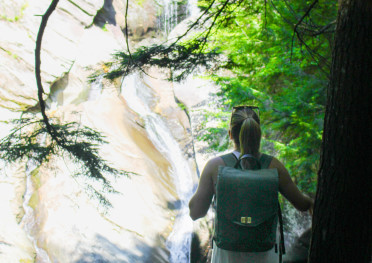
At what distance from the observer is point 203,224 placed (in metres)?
7.06

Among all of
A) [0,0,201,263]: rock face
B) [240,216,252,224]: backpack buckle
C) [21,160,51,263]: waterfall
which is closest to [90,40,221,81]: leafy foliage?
[0,0,201,263]: rock face

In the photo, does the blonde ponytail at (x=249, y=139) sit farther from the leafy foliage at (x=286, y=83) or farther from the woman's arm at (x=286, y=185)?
the leafy foliage at (x=286, y=83)

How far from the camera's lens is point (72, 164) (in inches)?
301

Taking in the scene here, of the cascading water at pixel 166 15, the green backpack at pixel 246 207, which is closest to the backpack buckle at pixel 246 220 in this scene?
the green backpack at pixel 246 207

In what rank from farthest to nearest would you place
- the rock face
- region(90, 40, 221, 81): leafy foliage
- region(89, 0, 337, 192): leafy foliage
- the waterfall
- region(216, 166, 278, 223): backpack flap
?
the rock face → the waterfall → region(89, 0, 337, 192): leafy foliage → region(90, 40, 221, 81): leafy foliage → region(216, 166, 278, 223): backpack flap

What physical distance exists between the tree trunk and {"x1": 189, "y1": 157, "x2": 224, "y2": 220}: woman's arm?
0.67 m

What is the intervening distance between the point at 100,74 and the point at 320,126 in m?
3.59

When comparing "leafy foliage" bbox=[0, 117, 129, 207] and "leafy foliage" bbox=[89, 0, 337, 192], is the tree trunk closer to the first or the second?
"leafy foliage" bbox=[0, 117, 129, 207]

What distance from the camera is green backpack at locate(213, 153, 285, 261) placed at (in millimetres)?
1688

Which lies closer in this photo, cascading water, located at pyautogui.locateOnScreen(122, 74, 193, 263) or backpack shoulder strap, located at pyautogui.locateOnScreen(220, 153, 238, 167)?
backpack shoulder strap, located at pyautogui.locateOnScreen(220, 153, 238, 167)

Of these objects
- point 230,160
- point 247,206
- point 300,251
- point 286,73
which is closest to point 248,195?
point 247,206

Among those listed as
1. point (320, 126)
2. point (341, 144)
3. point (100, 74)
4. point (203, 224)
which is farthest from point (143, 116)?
point (341, 144)

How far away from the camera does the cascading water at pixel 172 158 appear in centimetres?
698

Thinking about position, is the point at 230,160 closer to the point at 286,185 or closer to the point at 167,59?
the point at 286,185
